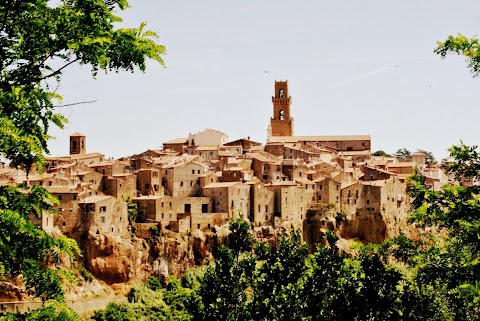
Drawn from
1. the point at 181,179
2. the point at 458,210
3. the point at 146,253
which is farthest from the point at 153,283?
the point at 458,210

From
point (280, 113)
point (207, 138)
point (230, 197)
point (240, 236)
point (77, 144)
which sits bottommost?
point (240, 236)

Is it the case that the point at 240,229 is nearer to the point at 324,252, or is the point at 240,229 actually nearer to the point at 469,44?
the point at 324,252

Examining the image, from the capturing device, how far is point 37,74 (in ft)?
22.4

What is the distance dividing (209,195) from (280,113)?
42.9 metres

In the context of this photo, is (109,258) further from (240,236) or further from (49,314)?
(49,314)

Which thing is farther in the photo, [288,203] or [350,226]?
[350,226]

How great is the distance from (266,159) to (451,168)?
4781cm

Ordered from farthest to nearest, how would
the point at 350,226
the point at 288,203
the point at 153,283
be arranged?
the point at 350,226 < the point at 288,203 < the point at 153,283

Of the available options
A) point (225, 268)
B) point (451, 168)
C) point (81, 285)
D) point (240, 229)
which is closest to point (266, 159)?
point (240, 229)

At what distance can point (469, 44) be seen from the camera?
10.5 m

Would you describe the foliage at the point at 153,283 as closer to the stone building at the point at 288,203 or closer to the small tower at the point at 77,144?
the stone building at the point at 288,203

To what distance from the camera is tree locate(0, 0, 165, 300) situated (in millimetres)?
6133

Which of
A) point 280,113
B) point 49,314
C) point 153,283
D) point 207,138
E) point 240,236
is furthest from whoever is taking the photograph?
point 280,113

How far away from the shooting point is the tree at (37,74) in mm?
6133
